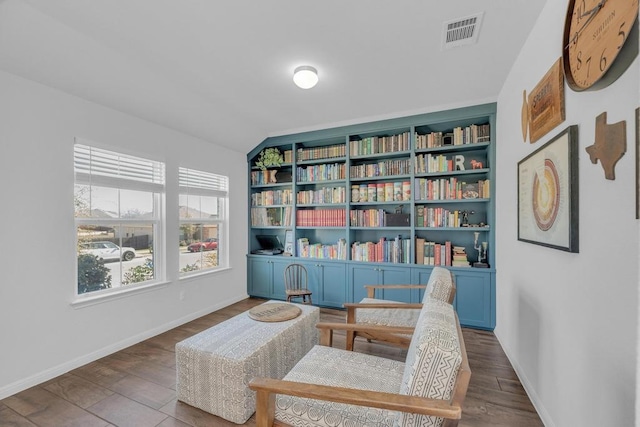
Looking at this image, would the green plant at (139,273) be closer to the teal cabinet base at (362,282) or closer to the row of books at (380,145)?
the teal cabinet base at (362,282)

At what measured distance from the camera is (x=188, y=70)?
2520 millimetres

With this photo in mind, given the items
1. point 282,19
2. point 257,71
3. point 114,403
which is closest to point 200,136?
point 257,71

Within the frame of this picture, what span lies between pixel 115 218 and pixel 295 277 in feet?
7.89

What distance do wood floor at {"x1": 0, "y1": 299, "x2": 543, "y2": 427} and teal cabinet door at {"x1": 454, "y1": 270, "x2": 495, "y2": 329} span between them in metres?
0.52

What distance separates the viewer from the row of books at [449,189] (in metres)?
3.31

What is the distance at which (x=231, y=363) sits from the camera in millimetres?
1790

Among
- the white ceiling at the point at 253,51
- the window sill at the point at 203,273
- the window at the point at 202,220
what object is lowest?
the window sill at the point at 203,273

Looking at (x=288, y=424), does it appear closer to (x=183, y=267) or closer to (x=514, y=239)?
(x=514, y=239)

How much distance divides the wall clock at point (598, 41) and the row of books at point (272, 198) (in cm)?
350

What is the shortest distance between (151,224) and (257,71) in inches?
85.1

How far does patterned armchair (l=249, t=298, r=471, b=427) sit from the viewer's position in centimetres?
107

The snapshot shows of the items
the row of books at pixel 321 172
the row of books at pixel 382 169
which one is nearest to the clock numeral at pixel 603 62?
the row of books at pixel 382 169

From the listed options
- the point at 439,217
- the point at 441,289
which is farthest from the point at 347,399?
the point at 439,217

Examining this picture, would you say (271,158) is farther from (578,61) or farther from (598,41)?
(598,41)
